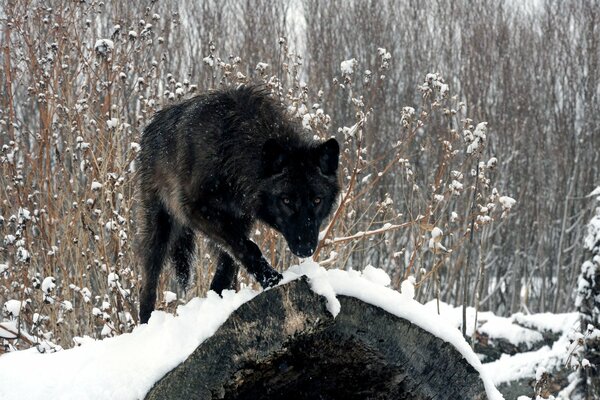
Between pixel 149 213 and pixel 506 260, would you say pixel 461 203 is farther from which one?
pixel 149 213

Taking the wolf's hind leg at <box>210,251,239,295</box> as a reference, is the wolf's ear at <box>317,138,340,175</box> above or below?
above

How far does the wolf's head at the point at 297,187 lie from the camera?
13.5 feet

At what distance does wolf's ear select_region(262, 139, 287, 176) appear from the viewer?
4.18 m

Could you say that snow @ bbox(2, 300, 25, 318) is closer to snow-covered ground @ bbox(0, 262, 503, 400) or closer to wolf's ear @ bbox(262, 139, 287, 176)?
snow-covered ground @ bbox(0, 262, 503, 400)

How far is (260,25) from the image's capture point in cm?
1902

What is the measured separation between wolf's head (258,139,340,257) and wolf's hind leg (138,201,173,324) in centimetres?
95

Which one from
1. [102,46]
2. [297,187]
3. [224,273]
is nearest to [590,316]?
[224,273]

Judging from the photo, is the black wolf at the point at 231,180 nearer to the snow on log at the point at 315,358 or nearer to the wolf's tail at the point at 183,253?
the wolf's tail at the point at 183,253

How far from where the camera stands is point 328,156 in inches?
170

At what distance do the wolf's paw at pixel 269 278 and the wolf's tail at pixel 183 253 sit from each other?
1368 mm

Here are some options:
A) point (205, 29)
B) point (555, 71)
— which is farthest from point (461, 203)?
point (205, 29)

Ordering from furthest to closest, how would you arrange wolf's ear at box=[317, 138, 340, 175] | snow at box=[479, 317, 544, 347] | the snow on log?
snow at box=[479, 317, 544, 347], wolf's ear at box=[317, 138, 340, 175], the snow on log

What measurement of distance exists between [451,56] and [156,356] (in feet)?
61.1

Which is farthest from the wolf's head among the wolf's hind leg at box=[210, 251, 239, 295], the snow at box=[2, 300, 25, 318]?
the snow at box=[2, 300, 25, 318]
